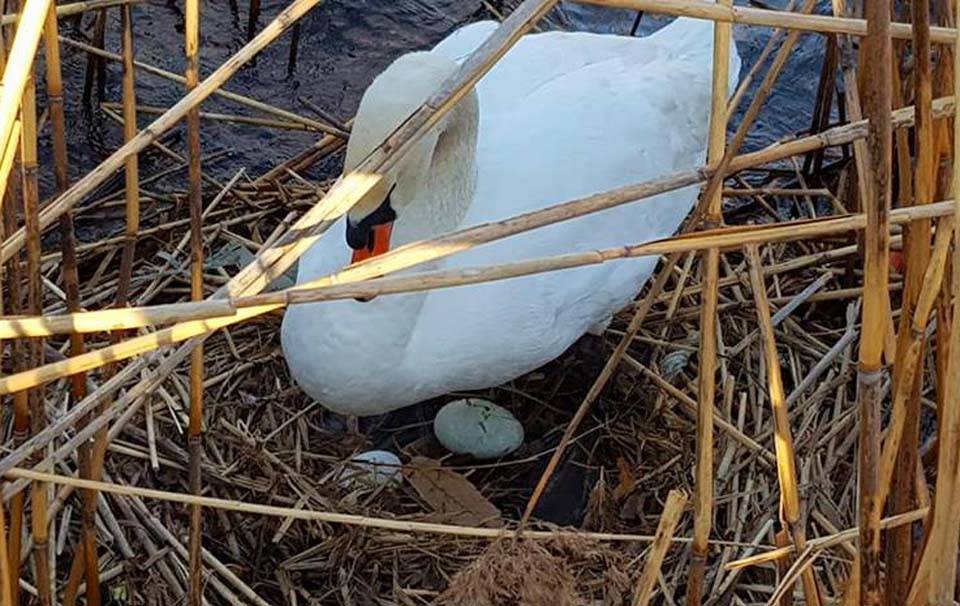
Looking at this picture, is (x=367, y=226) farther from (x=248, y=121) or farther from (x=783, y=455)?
(x=248, y=121)

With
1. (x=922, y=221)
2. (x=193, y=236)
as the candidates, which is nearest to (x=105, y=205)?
(x=193, y=236)

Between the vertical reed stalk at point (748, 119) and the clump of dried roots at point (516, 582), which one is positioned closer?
the vertical reed stalk at point (748, 119)

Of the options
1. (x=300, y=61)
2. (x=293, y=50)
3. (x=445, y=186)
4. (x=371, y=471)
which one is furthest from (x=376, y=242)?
(x=300, y=61)

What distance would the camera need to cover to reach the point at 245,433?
2863 mm

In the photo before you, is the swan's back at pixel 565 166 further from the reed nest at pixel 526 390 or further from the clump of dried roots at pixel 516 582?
the clump of dried roots at pixel 516 582

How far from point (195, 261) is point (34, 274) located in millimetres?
265

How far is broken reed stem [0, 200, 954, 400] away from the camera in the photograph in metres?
1.17

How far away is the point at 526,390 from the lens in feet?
10.4

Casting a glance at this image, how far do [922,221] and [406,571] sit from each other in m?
1.41

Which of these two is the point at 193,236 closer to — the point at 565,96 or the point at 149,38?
the point at 565,96

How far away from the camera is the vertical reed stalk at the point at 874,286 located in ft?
3.67

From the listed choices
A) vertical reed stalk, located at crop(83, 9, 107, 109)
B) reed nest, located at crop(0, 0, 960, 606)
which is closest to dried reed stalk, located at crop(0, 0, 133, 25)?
reed nest, located at crop(0, 0, 960, 606)

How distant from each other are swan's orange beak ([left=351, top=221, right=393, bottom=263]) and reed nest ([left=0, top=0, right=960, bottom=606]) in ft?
0.47

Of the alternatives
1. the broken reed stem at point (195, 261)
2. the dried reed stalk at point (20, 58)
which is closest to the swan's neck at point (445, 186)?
the broken reed stem at point (195, 261)
